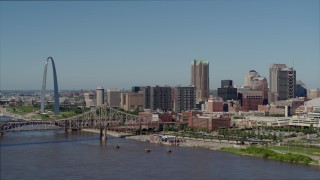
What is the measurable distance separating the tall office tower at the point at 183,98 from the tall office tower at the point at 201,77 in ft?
14.0

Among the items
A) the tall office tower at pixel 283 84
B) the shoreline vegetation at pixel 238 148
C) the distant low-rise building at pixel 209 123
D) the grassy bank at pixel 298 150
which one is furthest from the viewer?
the tall office tower at pixel 283 84

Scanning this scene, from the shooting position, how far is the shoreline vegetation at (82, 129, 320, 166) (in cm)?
1103

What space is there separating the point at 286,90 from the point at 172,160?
20.5m

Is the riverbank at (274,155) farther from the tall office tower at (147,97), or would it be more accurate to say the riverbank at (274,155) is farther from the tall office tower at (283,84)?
the tall office tower at (283,84)

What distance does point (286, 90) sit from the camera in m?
30.7

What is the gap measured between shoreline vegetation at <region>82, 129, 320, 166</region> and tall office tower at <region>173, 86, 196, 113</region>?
31.2 feet

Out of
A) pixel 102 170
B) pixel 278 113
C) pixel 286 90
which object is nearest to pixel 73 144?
pixel 102 170

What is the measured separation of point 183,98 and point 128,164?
17062mm

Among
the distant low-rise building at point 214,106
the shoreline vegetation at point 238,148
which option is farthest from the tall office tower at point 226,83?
the shoreline vegetation at point 238,148

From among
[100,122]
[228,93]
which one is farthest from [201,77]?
[100,122]

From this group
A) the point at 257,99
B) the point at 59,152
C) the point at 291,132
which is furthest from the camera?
the point at 257,99

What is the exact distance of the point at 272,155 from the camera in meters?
11.7

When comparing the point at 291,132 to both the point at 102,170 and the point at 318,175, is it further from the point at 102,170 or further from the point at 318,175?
the point at 102,170

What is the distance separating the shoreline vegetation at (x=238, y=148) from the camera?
36.2ft
